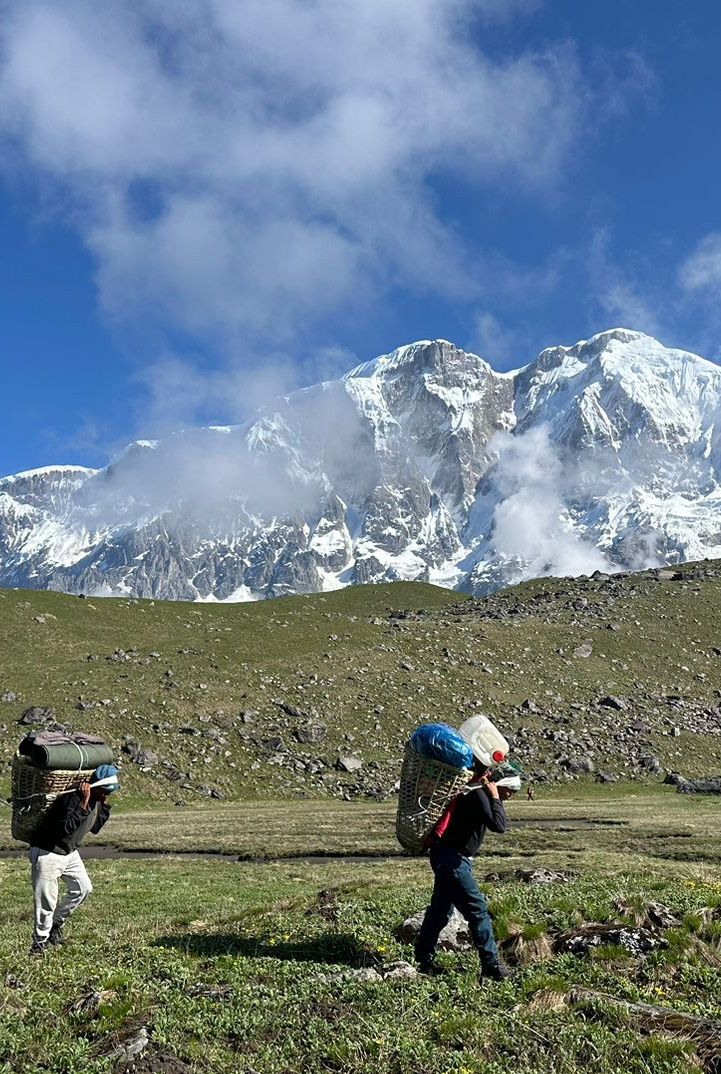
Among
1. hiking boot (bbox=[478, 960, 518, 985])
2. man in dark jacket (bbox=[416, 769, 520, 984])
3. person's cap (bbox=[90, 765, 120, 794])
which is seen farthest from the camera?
person's cap (bbox=[90, 765, 120, 794])

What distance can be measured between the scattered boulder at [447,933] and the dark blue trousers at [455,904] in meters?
1.12

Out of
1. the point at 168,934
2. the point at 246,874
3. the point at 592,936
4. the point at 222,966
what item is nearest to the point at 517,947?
the point at 592,936

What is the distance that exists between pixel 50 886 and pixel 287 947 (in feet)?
14.0

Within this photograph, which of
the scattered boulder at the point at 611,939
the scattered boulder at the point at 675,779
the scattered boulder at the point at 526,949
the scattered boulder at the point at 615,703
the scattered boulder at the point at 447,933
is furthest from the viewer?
the scattered boulder at the point at 615,703

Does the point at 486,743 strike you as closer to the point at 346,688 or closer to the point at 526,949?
the point at 526,949

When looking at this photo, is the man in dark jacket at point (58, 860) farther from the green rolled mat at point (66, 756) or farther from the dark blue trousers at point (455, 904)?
the dark blue trousers at point (455, 904)

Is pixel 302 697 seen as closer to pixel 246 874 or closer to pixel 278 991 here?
pixel 246 874

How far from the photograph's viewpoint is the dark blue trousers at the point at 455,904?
10.8 metres

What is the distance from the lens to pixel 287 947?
41.7 ft

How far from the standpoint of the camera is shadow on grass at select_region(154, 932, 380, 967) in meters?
12.1

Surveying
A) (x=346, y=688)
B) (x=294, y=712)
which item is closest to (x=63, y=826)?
(x=294, y=712)

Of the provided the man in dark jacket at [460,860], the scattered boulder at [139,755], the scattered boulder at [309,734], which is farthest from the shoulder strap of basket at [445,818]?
the scattered boulder at [309,734]

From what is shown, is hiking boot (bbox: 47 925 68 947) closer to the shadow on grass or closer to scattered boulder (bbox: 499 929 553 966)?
the shadow on grass

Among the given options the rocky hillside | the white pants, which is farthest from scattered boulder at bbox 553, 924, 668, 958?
the rocky hillside
